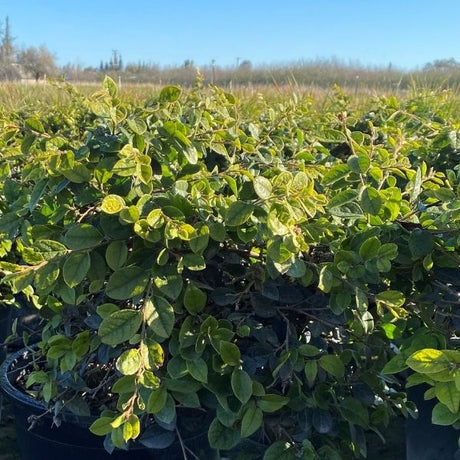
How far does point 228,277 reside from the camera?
5.48 ft

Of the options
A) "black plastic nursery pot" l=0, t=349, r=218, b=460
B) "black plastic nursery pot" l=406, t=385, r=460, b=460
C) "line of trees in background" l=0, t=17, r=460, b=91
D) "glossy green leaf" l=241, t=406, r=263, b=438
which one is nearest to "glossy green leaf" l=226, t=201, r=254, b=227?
"glossy green leaf" l=241, t=406, r=263, b=438

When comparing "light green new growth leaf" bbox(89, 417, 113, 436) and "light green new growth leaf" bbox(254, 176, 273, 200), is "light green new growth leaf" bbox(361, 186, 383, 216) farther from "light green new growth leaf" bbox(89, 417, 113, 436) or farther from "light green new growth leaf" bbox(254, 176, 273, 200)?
"light green new growth leaf" bbox(89, 417, 113, 436)

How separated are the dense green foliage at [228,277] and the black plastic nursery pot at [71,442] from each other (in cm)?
12

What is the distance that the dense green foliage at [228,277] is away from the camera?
1.34 meters

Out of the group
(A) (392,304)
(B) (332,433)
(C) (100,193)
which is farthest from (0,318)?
(A) (392,304)

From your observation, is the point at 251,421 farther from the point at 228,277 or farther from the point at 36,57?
the point at 36,57

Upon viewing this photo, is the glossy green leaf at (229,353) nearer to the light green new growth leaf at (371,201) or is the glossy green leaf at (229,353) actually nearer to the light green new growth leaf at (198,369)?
the light green new growth leaf at (198,369)

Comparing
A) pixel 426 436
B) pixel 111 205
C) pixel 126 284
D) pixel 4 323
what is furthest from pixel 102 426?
pixel 4 323

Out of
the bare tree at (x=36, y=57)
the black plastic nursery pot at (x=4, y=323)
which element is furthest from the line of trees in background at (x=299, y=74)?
the bare tree at (x=36, y=57)

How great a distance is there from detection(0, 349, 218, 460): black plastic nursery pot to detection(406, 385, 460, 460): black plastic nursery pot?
2.67ft

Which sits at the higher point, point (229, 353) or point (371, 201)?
point (371, 201)

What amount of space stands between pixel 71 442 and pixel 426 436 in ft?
4.06

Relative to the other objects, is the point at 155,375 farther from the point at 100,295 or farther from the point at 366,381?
the point at 366,381

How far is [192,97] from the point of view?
2.48 meters
